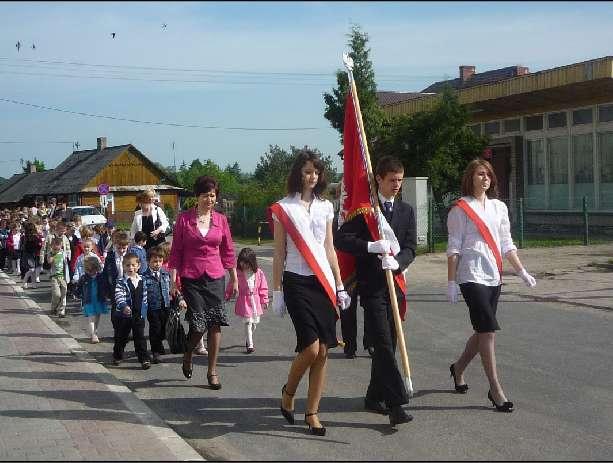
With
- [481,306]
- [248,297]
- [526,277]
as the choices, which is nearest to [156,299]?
[248,297]

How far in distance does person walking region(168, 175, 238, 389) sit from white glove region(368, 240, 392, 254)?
74.4 inches

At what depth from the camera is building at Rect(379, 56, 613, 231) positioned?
24719mm

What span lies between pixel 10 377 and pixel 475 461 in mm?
4723

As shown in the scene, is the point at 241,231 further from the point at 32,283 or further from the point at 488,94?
the point at 32,283

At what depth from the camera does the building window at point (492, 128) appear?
101 feet

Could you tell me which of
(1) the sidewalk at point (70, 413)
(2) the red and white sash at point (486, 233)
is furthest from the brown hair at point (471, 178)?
(1) the sidewalk at point (70, 413)

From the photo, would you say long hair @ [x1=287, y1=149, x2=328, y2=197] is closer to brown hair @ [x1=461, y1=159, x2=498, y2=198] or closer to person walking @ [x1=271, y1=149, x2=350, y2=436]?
person walking @ [x1=271, y1=149, x2=350, y2=436]

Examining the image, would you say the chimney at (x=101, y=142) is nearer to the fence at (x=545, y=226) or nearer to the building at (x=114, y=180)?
the building at (x=114, y=180)

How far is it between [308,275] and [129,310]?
3.40 m

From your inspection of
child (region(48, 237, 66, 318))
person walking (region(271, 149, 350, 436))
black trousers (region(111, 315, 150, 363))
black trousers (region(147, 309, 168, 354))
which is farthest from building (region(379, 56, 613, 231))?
person walking (region(271, 149, 350, 436))

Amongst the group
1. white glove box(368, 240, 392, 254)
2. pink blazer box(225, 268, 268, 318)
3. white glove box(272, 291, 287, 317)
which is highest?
white glove box(368, 240, 392, 254)

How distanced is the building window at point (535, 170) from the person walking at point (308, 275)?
23.3m

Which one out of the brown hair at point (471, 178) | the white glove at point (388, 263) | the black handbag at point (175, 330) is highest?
the brown hair at point (471, 178)

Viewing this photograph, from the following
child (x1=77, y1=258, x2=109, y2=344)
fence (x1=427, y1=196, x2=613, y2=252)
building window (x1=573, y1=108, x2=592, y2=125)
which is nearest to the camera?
child (x1=77, y1=258, x2=109, y2=344)
